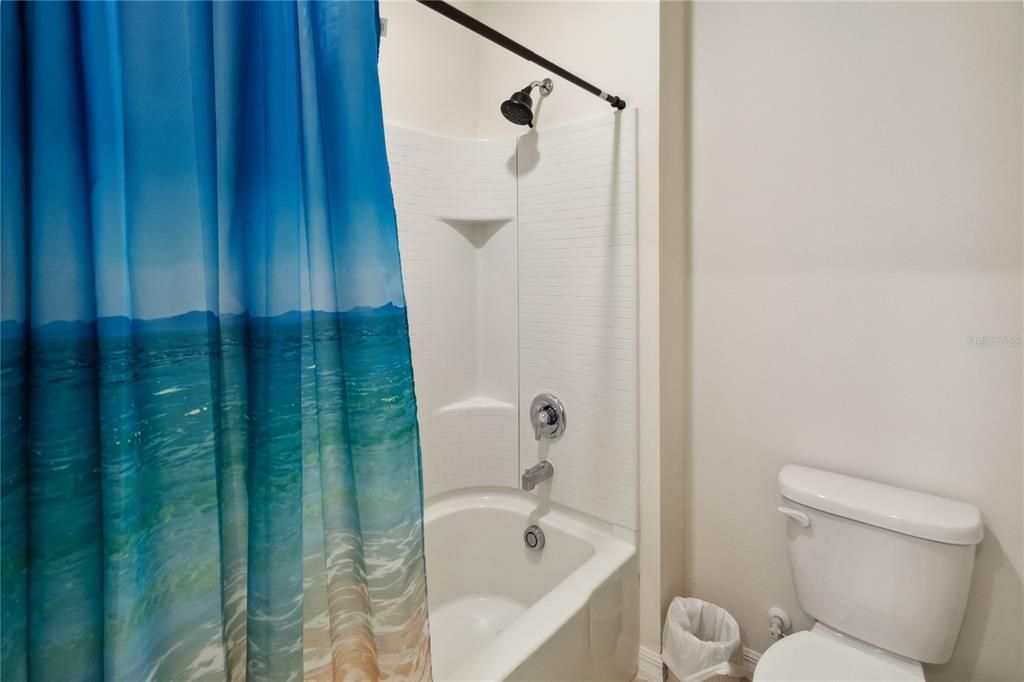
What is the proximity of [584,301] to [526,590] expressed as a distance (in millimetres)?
1101

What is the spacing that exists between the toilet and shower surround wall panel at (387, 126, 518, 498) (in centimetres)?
102

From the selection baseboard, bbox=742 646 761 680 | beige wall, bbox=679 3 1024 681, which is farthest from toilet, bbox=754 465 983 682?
baseboard, bbox=742 646 761 680

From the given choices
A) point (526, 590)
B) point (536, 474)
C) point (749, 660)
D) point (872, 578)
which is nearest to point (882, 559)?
point (872, 578)

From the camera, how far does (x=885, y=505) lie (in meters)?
1.29

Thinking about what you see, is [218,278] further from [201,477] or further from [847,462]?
→ [847,462]

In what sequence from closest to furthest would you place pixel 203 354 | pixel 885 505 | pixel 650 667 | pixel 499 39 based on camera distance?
pixel 203 354
pixel 499 39
pixel 885 505
pixel 650 667

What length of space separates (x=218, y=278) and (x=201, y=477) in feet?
0.90

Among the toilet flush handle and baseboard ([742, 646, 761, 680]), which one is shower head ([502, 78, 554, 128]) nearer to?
the toilet flush handle

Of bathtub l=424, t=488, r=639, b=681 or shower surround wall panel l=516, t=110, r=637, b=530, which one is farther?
shower surround wall panel l=516, t=110, r=637, b=530

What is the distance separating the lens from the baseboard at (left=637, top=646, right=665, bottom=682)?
65.2 inches

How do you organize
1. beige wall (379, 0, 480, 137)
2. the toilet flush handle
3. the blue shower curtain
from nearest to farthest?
the blue shower curtain → the toilet flush handle → beige wall (379, 0, 480, 137)

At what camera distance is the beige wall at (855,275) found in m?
1.27

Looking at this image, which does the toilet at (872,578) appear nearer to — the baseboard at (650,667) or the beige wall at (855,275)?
the beige wall at (855,275)

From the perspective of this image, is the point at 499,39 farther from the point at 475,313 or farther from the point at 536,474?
the point at 536,474
